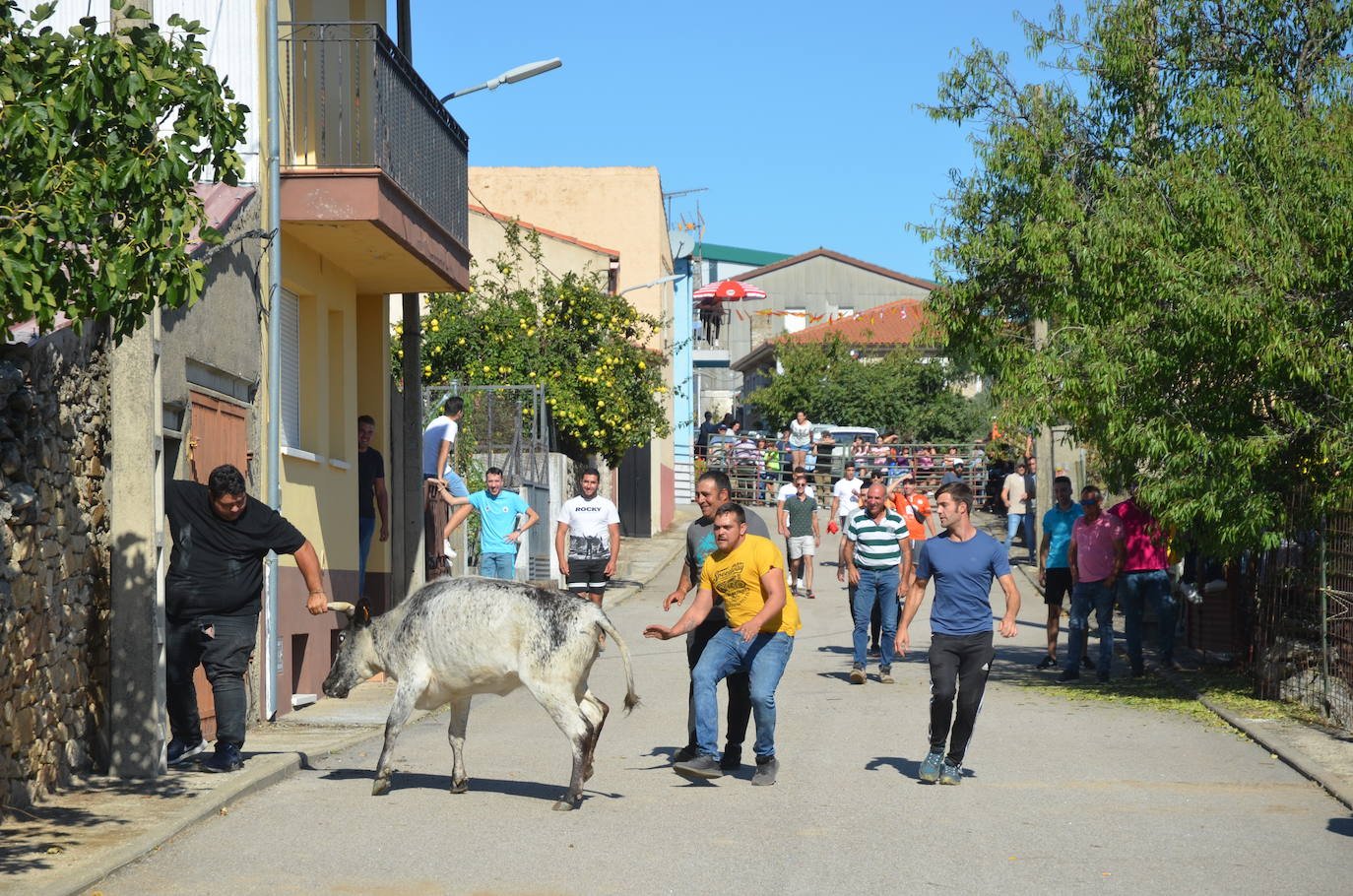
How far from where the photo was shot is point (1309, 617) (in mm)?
13781

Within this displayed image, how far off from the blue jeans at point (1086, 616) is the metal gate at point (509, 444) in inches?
377

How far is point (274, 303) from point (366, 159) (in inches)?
134

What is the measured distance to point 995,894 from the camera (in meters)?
7.05

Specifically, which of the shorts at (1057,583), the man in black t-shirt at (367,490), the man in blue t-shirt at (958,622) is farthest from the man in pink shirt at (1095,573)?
the man in black t-shirt at (367,490)

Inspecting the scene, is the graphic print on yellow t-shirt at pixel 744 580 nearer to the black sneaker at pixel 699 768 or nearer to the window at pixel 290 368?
the black sneaker at pixel 699 768

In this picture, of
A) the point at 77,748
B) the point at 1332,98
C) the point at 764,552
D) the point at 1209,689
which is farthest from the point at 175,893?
the point at 1332,98

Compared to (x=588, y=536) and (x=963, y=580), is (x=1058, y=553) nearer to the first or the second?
(x=588, y=536)

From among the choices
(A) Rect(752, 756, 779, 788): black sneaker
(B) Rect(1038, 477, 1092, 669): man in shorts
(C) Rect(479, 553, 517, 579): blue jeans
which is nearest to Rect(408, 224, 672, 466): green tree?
(C) Rect(479, 553, 517, 579): blue jeans

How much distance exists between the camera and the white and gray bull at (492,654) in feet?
30.3

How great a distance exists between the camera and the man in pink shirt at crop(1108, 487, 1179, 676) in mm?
16062

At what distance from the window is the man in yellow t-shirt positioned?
5660 millimetres

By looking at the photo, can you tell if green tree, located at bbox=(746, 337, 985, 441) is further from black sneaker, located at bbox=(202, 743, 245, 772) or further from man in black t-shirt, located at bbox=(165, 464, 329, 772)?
black sneaker, located at bbox=(202, 743, 245, 772)

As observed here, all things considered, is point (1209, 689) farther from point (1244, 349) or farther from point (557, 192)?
point (557, 192)

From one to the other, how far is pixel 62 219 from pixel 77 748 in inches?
166
